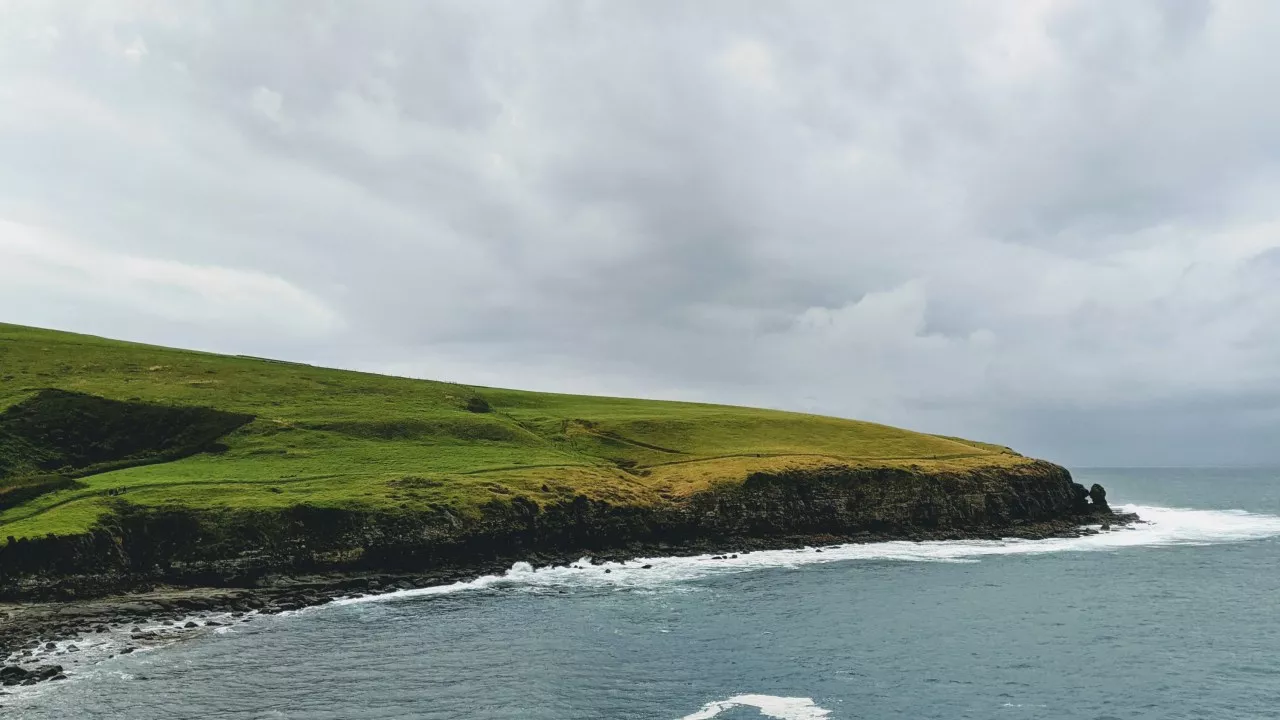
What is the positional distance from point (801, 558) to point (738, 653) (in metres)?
39.7

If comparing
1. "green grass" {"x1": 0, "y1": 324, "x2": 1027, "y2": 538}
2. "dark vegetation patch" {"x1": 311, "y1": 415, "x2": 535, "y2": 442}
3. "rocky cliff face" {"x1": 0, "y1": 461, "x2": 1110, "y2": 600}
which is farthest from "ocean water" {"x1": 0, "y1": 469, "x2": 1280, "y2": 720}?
"dark vegetation patch" {"x1": 311, "y1": 415, "x2": 535, "y2": 442}

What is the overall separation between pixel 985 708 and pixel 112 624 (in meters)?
57.7

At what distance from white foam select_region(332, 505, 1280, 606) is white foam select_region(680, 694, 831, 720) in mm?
30005

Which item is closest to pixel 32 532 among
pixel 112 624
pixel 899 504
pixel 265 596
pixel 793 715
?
pixel 112 624

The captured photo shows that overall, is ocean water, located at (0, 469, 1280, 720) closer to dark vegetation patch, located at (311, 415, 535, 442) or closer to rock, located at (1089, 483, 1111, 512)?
dark vegetation patch, located at (311, 415, 535, 442)

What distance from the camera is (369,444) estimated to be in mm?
99875

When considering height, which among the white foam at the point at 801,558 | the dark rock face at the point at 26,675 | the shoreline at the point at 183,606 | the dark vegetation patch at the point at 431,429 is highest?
the dark vegetation patch at the point at 431,429

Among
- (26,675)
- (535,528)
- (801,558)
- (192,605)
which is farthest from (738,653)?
(192,605)

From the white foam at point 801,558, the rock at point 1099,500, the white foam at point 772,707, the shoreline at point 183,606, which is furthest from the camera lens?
the rock at point 1099,500

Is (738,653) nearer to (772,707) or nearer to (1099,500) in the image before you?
(772,707)

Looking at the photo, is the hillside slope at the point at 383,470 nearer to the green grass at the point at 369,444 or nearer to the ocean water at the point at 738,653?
the green grass at the point at 369,444

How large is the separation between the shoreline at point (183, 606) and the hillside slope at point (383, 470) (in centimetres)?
303

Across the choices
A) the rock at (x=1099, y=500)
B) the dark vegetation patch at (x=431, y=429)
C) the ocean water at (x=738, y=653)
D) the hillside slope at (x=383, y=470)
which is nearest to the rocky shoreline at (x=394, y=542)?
the hillside slope at (x=383, y=470)

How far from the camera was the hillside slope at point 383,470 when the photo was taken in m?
70.2
